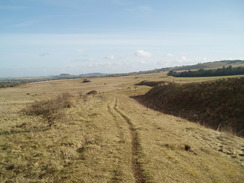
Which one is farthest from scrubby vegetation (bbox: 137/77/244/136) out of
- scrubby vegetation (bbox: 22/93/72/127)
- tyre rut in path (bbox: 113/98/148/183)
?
scrubby vegetation (bbox: 22/93/72/127)

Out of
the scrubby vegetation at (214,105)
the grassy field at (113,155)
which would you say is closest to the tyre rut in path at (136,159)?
the grassy field at (113,155)

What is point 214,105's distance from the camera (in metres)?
21.7

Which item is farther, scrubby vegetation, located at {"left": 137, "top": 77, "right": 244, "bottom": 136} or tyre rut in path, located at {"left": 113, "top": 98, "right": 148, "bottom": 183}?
scrubby vegetation, located at {"left": 137, "top": 77, "right": 244, "bottom": 136}

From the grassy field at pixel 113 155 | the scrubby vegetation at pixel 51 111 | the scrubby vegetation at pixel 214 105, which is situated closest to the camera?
the grassy field at pixel 113 155

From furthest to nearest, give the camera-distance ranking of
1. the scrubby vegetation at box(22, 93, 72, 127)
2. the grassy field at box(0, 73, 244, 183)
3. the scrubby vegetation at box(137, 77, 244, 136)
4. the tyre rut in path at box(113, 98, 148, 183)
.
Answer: the scrubby vegetation at box(137, 77, 244, 136) < the scrubby vegetation at box(22, 93, 72, 127) < the grassy field at box(0, 73, 244, 183) < the tyre rut in path at box(113, 98, 148, 183)

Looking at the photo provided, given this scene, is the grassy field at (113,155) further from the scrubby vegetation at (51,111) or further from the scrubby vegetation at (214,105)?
the scrubby vegetation at (214,105)

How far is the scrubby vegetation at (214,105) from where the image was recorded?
1752 cm

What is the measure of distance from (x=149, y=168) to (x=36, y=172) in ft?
16.4

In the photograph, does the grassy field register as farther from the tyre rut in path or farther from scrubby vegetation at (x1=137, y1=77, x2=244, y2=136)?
scrubby vegetation at (x1=137, y1=77, x2=244, y2=136)

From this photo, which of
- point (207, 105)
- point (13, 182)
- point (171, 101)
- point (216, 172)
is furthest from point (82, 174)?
point (171, 101)

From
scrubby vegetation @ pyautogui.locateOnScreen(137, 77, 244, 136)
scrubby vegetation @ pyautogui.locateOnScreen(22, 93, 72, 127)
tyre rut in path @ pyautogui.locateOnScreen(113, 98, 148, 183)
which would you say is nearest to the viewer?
tyre rut in path @ pyautogui.locateOnScreen(113, 98, 148, 183)

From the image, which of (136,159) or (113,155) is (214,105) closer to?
(136,159)

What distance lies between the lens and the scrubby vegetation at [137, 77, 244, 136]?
17.5 meters

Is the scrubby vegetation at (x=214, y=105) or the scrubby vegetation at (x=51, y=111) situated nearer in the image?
the scrubby vegetation at (x=51, y=111)
